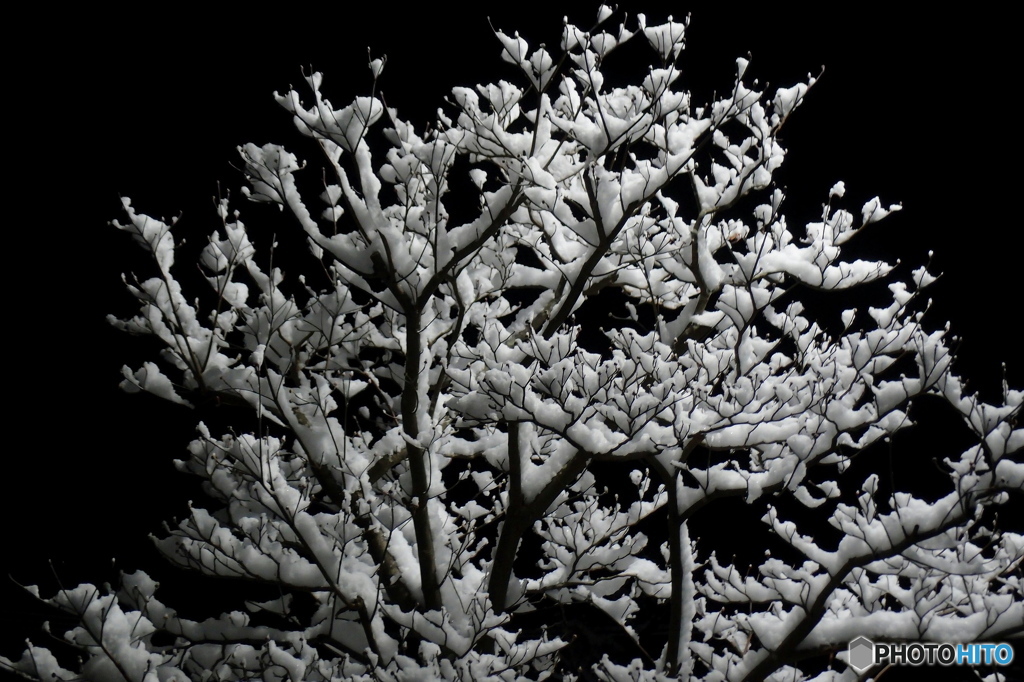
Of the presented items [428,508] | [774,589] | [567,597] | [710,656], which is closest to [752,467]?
[774,589]

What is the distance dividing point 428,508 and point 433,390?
48 centimetres

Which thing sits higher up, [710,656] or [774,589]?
[774,589]

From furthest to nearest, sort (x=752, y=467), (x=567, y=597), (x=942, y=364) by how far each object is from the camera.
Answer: (x=567, y=597) → (x=752, y=467) → (x=942, y=364)

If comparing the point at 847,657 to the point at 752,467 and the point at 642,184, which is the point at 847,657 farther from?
the point at 642,184

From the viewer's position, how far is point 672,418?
2.71 metres

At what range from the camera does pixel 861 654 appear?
9.46ft

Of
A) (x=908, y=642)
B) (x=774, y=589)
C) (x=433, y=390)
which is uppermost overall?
(x=433, y=390)

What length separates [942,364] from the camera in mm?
2541

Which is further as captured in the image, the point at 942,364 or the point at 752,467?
the point at 752,467

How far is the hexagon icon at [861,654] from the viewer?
111 inches

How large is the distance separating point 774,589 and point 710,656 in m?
0.36

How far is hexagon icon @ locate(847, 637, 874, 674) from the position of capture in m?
2.83

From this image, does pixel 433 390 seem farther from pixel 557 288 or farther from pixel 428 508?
pixel 557 288

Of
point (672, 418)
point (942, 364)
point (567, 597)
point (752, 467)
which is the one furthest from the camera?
point (567, 597)
